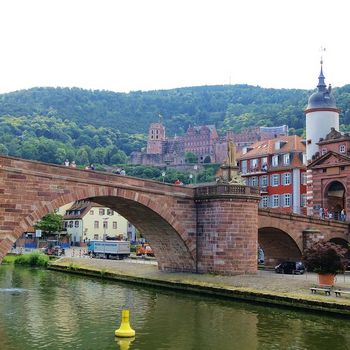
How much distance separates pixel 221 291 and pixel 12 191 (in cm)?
1332

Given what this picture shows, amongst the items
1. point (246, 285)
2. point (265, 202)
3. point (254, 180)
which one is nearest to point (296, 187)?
point (265, 202)

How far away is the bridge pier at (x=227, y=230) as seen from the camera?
40812mm

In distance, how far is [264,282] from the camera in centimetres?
3622

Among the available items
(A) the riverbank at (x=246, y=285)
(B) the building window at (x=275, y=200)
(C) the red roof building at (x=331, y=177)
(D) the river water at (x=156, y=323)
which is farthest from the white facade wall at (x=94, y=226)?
(D) the river water at (x=156, y=323)

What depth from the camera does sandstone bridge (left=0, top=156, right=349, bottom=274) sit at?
107ft

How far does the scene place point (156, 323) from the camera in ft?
88.3

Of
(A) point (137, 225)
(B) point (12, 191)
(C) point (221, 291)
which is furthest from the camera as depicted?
(A) point (137, 225)

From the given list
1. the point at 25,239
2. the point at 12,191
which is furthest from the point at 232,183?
the point at 25,239

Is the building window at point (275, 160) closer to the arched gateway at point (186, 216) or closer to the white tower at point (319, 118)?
the white tower at point (319, 118)

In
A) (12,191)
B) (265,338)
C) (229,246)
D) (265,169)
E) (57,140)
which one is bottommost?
(265,338)

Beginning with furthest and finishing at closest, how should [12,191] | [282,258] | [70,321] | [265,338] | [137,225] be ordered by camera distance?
[282,258] → [137,225] → [12,191] → [70,321] → [265,338]

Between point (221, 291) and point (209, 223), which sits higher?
point (209, 223)

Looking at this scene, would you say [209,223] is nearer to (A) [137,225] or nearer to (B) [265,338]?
(A) [137,225]

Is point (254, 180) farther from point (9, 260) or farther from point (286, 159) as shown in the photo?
point (9, 260)
